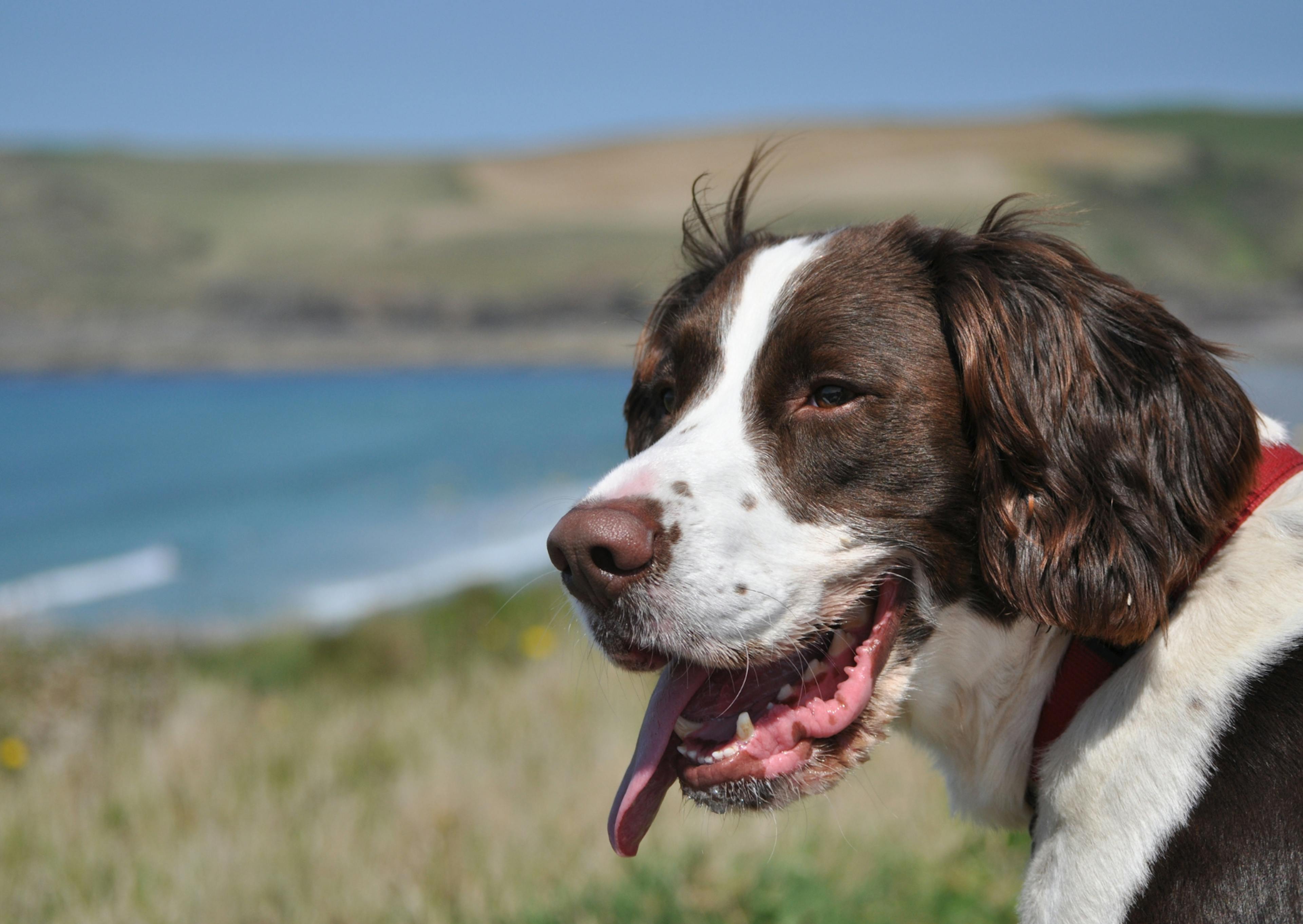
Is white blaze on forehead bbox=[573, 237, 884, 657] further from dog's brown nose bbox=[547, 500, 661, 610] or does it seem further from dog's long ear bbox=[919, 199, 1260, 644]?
dog's long ear bbox=[919, 199, 1260, 644]

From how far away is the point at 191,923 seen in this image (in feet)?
12.1

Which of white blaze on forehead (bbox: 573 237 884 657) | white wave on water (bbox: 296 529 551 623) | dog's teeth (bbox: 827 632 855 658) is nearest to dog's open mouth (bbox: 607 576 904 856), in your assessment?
dog's teeth (bbox: 827 632 855 658)

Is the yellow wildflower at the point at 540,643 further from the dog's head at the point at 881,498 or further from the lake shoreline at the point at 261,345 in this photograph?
the lake shoreline at the point at 261,345

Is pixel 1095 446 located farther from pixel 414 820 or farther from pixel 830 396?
pixel 414 820

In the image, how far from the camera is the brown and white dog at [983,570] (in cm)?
196

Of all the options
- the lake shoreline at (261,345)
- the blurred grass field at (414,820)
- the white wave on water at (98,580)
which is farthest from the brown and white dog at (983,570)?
the lake shoreline at (261,345)

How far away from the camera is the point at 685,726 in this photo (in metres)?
2.42

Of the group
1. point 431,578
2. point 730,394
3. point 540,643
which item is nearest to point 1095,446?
point 730,394

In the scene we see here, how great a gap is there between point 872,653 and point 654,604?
0.48 meters

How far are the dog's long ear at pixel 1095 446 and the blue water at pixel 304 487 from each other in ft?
1.75

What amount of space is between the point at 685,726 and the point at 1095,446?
1.01 metres

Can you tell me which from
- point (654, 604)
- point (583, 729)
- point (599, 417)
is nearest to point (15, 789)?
point (583, 729)

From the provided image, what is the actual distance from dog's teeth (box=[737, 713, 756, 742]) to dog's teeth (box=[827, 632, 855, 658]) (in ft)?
0.69

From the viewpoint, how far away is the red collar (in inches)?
84.4
